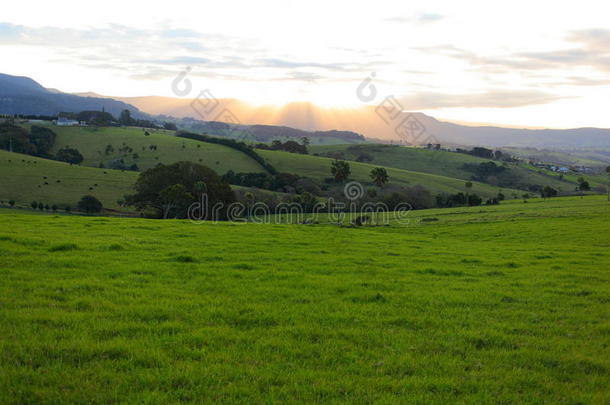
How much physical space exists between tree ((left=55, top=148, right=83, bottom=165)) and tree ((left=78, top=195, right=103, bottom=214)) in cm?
5547

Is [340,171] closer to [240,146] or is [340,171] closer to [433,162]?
[240,146]

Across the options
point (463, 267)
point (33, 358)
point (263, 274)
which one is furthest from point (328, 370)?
point (463, 267)

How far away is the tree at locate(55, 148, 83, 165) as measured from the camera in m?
126

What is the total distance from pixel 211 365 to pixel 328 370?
6.62 ft

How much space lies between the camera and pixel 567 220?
4284 centimetres

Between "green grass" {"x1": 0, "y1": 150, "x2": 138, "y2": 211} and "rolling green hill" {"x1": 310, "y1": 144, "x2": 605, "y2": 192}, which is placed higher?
"rolling green hill" {"x1": 310, "y1": 144, "x2": 605, "y2": 192}

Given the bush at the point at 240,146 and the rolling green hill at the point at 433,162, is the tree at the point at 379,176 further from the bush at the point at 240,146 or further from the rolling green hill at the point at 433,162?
the rolling green hill at the point at 433,162

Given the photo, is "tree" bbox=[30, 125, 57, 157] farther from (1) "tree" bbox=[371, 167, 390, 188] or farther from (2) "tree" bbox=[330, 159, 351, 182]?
(1) "tree" bbox=[371, 167, 390, 188]

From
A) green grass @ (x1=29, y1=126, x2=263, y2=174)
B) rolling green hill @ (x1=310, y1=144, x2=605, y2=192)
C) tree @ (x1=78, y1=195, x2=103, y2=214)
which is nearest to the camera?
tree @ (x1=78, y1=195, x2=103, y2=214)

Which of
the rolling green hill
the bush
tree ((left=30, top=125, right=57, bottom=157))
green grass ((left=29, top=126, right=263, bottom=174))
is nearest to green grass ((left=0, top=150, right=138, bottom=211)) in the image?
tree ((left=30, top=125, right=57, bottom=157))

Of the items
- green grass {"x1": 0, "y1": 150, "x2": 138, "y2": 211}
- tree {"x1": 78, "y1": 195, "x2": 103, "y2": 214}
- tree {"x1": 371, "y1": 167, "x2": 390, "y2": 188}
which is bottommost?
tree {"x1": 78, "y1": 195, "x2": 103, "y2": 214}

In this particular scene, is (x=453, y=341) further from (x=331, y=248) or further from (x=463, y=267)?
(x=331, y=248)

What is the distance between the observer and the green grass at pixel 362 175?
12550cm

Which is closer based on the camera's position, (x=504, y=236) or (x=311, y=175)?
(x=504, y=236)
